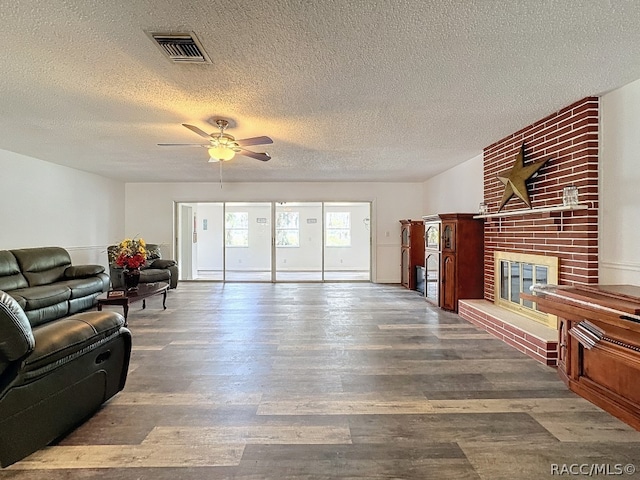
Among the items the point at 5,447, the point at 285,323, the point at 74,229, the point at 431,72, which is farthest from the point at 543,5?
the point at 74,229

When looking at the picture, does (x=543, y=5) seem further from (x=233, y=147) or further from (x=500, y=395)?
(x=233, y=147)

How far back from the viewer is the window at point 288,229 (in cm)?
1077

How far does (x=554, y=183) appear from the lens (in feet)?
11.0

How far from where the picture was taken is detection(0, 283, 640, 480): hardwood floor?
1668mm


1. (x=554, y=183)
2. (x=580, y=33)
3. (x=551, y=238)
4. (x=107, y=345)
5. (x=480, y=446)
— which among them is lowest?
(x=480, y=446)

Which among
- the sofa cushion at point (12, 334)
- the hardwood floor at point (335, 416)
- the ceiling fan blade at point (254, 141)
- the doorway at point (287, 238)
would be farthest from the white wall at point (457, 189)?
the sofa cushion at point (12, 334)

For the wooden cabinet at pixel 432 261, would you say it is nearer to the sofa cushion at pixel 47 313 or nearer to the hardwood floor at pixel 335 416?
the hardwood floor at pixel 335 416

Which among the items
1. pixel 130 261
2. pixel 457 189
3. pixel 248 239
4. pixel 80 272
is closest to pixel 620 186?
pixel 457 189

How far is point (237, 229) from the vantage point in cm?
1073

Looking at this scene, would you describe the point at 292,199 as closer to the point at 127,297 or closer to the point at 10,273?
the point at 127,297

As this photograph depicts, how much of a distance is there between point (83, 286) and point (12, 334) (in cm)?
368

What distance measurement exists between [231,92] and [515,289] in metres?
3.83

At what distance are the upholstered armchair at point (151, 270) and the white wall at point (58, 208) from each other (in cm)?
63

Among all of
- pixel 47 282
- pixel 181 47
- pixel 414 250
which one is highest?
pixel 181 47
